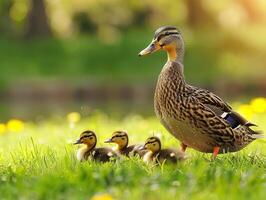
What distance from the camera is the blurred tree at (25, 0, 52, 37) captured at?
37.1 m

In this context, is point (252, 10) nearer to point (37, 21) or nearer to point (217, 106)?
point (37, 21)

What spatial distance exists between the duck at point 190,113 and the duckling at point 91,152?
0.60m

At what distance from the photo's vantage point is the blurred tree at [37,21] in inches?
1459

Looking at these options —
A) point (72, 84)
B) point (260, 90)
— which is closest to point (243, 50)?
point (260, 90)

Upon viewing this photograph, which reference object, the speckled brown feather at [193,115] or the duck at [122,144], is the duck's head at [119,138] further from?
the speckled brown feather at [193,115]

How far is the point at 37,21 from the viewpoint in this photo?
37562 mm

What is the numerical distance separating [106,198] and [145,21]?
41.4 m

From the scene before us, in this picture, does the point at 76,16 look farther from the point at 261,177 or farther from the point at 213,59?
the point at 261,177

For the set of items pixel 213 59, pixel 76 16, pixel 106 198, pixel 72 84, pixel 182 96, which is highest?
pixel 76 16

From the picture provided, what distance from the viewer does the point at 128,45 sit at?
36.0 m

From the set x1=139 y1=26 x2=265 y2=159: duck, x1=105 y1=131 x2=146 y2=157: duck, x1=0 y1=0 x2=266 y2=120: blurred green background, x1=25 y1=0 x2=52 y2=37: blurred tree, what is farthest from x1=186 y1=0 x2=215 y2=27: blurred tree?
x1=139 y1=26 x2=265 y2=159: duck

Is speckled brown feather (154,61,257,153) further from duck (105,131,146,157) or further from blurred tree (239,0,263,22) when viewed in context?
blurred tree (239,0,263,22)

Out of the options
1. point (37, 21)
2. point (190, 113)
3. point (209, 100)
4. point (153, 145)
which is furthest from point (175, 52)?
point (37, 21)

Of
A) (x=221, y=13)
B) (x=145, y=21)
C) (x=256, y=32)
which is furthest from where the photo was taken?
(x=145, y=21)
